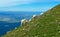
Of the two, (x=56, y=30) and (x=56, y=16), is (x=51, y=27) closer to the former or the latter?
(x=56, y=30)

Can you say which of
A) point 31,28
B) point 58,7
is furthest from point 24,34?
point 58,7

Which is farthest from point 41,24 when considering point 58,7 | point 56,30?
point 58,7

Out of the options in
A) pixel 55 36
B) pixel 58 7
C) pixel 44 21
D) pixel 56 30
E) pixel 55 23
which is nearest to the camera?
pixel 55 36

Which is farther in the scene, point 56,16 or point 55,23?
point 56,16

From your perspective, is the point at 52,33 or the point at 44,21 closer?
the point at 52,33

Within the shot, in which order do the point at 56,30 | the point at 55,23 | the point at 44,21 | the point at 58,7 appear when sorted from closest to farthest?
1. the point at 56,30
2. the point at 55,23
3. the point at 44,21
4. the point at 58,7

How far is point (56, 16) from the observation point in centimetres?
3616

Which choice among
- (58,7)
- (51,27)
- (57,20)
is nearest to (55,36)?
(51,27)

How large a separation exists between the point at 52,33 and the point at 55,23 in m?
3.16

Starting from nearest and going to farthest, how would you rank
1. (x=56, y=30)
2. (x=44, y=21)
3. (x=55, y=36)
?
(x=55, y=36) < (x=56, y=30) < (x=44, y=21)

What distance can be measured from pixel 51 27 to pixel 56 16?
4474mm

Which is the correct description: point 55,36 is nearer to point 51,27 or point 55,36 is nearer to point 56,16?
point 51,27

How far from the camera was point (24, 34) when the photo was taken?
3262 centimetres

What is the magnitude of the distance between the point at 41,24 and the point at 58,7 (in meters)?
8.35
